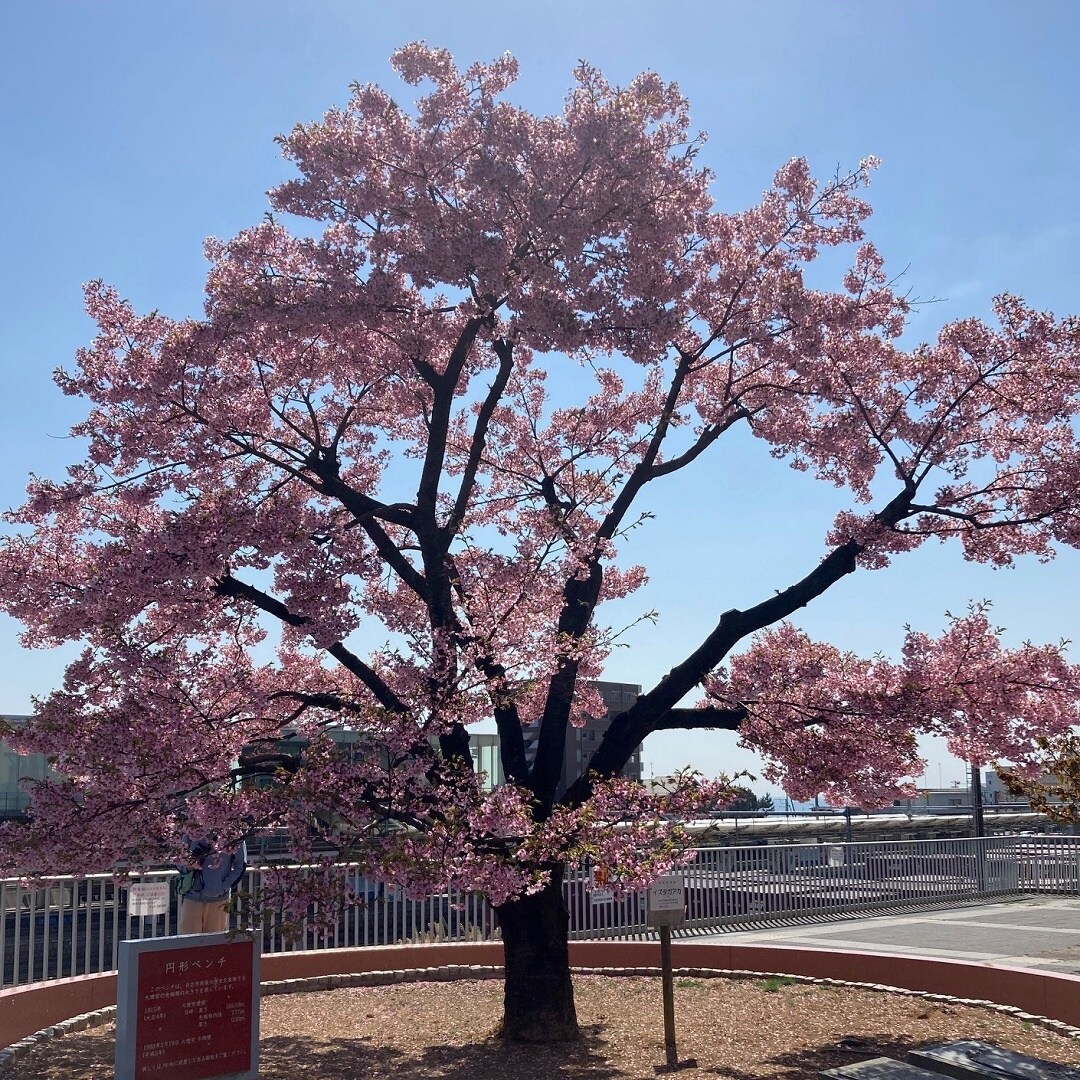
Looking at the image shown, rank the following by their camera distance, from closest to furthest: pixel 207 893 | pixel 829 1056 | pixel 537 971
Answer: pixel 829 1056, pixel 537 971, pixel 207 893

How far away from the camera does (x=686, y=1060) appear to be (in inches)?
357

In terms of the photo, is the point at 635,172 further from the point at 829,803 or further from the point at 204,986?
the point at 204,986

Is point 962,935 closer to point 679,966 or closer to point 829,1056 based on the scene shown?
point 679,966

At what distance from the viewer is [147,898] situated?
37.0 feet

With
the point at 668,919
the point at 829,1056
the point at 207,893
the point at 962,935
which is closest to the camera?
the point at 829,1056

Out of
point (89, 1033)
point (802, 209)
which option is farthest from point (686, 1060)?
point (802, 209)

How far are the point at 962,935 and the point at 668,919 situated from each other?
32.2ft

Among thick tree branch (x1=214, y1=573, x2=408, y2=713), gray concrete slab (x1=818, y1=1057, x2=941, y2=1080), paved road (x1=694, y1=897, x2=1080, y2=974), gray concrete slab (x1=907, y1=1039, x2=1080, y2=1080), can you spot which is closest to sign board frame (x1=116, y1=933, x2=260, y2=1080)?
thick tree branch (x1=214, y1=573, x2=408, y2=713)

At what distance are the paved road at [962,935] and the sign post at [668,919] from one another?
226 inches

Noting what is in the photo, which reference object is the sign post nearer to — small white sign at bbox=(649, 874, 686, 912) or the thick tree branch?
small white sign at bbox=(649, 874, 686, 912)

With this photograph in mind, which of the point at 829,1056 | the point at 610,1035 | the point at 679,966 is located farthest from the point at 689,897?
the point at 829,1056

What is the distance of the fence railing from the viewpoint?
11.9 m

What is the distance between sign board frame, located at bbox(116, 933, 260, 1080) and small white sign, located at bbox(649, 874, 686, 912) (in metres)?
3.10

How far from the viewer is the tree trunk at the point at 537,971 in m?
9.91
